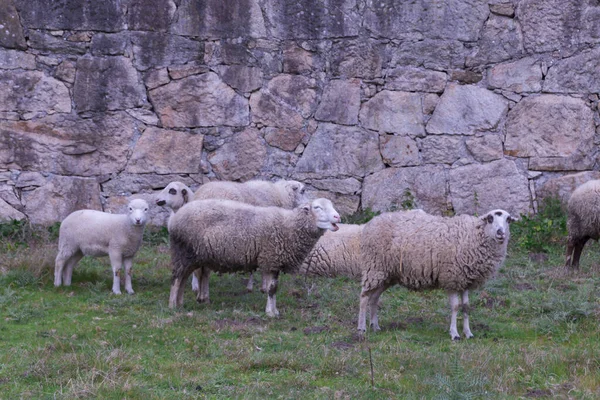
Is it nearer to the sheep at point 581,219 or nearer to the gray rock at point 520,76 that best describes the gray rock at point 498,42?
the gray rock at point 520,76

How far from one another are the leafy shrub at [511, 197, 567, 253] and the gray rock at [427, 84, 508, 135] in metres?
1.26

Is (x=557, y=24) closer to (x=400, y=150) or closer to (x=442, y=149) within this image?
(x=442, y=149)

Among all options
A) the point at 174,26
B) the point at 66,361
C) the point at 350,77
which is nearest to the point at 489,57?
the point at 350,77

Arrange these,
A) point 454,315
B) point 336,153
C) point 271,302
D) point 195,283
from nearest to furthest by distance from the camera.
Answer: point 454,315
point 271,302
point 195,283
point 336,153

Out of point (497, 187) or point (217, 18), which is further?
point (497, 187)

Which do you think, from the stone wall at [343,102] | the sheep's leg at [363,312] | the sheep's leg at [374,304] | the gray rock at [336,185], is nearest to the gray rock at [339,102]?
the stone wall at [343,102]

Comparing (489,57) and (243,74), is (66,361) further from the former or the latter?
(489,57)

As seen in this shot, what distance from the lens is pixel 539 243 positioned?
990 centimetres

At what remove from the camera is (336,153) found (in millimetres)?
10773

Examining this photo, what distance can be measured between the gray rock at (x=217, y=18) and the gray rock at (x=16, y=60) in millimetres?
1837

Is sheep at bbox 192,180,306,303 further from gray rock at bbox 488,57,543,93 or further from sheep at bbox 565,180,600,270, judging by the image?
gray rock at bbox 488,57,543,93

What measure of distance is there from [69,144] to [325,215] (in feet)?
15.0

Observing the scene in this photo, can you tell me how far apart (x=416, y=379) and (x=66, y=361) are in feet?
7.27

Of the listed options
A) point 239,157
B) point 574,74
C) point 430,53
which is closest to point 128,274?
point 239,157
